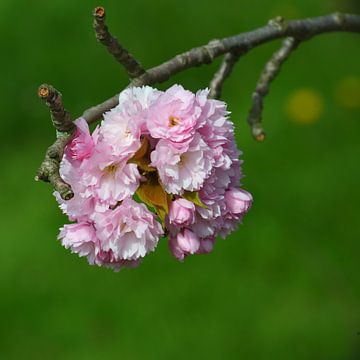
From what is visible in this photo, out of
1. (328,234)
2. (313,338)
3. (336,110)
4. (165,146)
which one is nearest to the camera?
(165,146)

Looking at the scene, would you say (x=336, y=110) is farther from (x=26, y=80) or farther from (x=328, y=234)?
(x=26, y=80)

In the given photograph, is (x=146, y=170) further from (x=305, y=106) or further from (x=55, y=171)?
(x=305, y=106)

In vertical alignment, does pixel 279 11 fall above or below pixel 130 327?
above

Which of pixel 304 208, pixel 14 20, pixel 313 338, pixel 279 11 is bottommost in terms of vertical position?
pixel 313 338

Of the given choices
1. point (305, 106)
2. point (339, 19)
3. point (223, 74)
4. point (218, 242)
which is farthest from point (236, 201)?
point (305, 106)

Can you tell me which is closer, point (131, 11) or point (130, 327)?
point (130, 327)

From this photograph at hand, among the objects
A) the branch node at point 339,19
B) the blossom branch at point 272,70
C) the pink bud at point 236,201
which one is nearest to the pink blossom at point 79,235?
the pink bud at point 236,201

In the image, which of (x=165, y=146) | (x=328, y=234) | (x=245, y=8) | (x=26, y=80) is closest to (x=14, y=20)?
(x=26, y=80)

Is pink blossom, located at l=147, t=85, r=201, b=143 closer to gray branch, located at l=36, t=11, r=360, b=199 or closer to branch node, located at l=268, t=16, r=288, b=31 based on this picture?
gray branch, located at l=36, t=11, r=360, b=199
